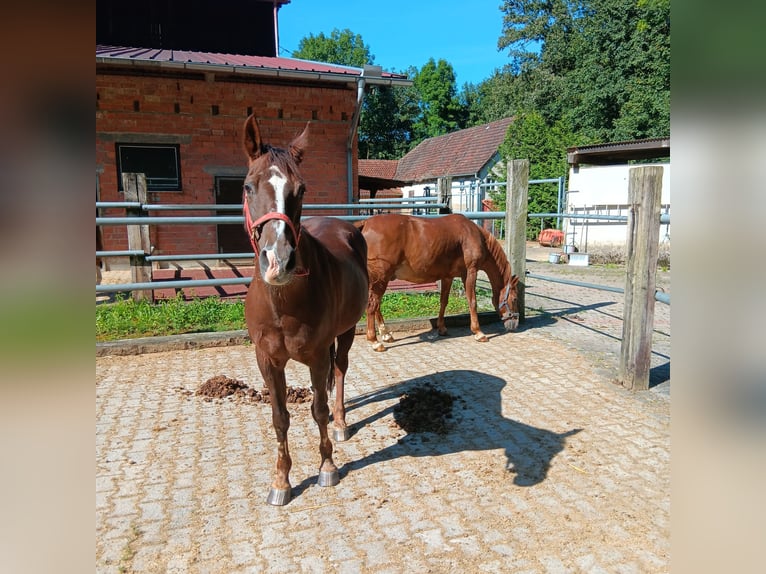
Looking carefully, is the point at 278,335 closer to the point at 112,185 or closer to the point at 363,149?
the point at 112,185

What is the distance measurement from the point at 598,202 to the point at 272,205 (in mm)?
15916

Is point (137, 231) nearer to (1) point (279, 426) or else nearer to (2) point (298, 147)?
(1) point (279, 426)

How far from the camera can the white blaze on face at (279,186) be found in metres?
2.15

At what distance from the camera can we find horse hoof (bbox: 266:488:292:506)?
2.88 metres

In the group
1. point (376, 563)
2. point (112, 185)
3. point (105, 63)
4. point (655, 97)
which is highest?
point (655, 97)

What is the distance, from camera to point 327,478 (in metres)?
3.08

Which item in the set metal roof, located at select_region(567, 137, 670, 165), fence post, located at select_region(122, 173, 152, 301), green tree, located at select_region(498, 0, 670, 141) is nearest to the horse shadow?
fence post, located at select_region(122, 173, 152, 301)

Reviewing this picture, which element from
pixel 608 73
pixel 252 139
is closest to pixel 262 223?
pixel 252 139

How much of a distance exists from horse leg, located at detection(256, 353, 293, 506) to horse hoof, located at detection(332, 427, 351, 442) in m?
0.76
